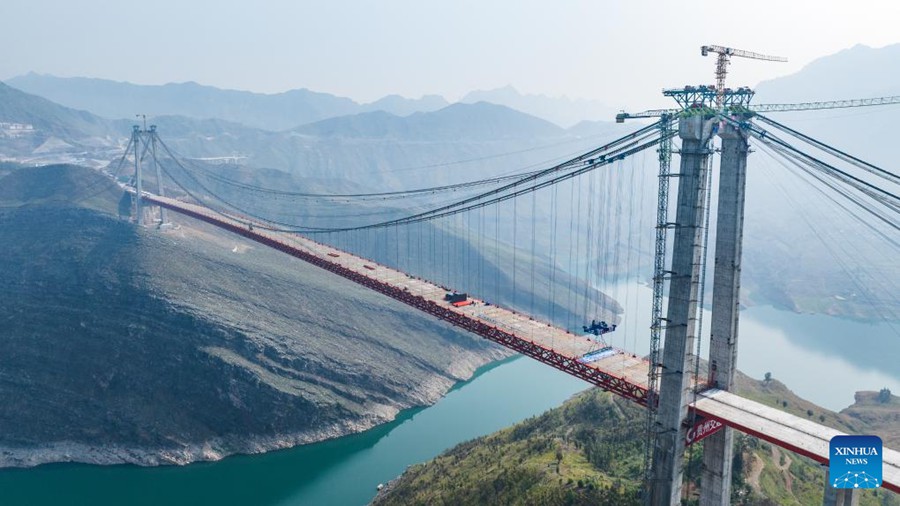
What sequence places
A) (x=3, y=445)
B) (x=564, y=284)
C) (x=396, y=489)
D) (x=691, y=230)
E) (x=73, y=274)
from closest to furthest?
(x=691, y=230) < (x=396, y=489) < (x=3, y=445) < (x=73, y=274) < (x=564, y=284)

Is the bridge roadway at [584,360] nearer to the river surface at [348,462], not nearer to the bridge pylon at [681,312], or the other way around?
the bridge pylon at [681,312]

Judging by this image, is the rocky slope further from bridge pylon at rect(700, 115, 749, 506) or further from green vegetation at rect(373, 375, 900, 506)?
bridge pylon at rect(700, 115, 749, 506)

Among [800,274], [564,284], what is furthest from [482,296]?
[800,274]

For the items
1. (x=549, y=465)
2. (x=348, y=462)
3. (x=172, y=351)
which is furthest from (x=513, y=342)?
(x=172, y=351)

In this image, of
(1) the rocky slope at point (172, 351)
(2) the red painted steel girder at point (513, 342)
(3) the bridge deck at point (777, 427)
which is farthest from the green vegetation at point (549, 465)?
(1) the rocky slope at point (172, 351)

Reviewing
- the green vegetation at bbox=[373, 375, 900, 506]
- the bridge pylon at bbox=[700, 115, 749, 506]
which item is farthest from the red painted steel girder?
the green vegetation at bbox=[373, 375, 900, 506]

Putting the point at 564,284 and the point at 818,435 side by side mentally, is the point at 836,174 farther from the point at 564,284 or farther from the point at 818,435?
the point at 564,284

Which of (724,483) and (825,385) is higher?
(724,483)
